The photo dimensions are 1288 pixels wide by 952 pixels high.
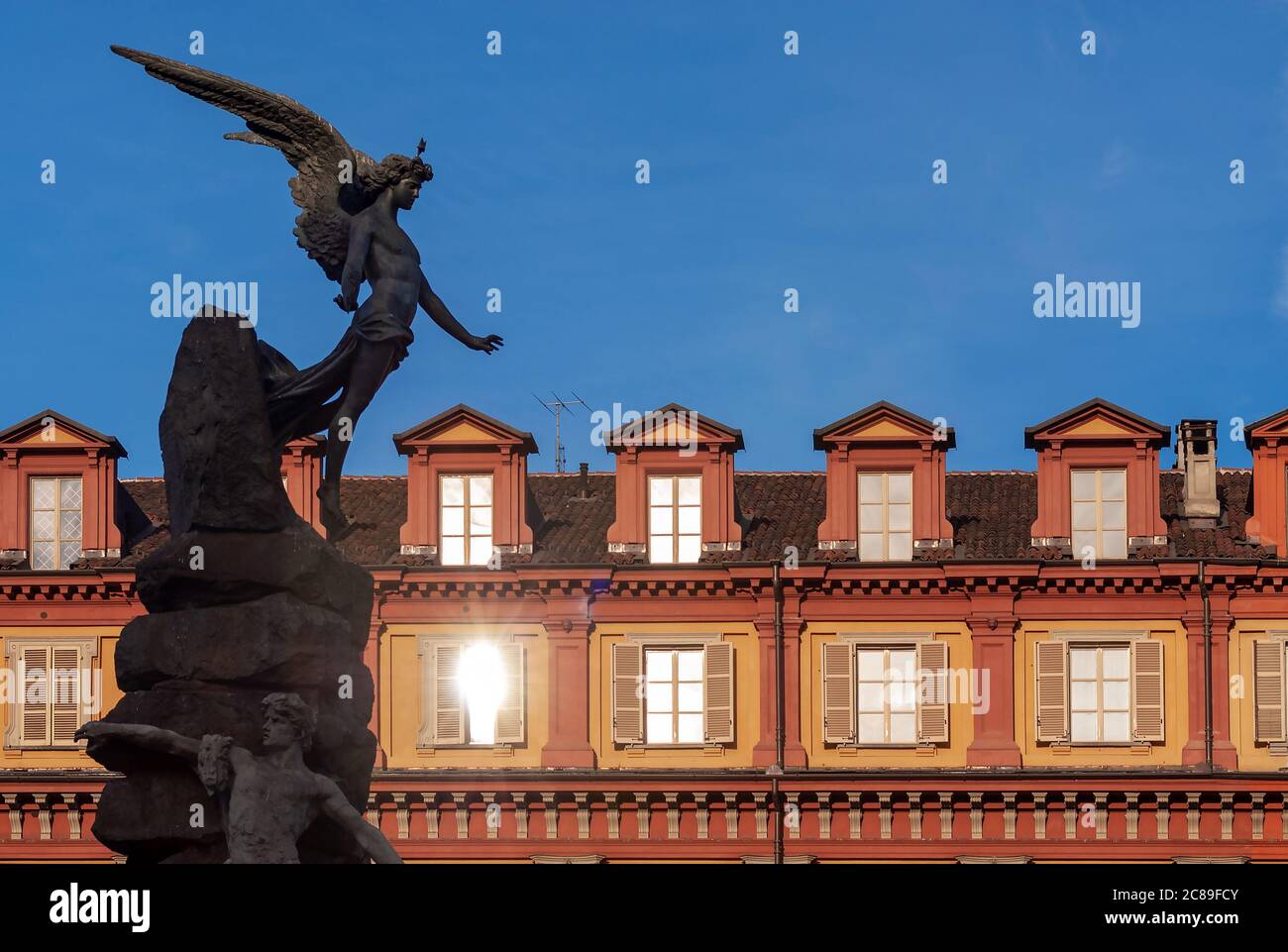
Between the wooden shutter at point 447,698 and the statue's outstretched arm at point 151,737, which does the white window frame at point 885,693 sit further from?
the statue's outstretched arm at point 151,737

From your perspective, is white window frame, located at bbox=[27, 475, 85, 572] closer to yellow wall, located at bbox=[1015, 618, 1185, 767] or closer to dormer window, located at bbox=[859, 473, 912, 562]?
dormer window, located at bbox=[859, 473, 912, 562]

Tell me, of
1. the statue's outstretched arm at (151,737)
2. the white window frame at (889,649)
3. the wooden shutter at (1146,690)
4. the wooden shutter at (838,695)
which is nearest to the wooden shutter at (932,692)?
the white window frame at (889,649)

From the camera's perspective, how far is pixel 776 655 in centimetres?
4922

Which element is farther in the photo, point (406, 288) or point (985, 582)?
point (985, 582)

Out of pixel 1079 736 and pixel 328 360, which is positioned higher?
pixel 328 360

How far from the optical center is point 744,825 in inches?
1916

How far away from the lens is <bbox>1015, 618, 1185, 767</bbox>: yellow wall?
48.6 m

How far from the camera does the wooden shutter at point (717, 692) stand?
49031mm

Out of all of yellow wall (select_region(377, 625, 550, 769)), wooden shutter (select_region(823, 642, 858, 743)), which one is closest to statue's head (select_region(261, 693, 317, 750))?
yellow wall (select_region(377, 625, 550, 769))

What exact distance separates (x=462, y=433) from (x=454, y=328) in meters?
31.6

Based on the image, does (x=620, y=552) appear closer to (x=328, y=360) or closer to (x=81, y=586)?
A: (x=81, y=586)

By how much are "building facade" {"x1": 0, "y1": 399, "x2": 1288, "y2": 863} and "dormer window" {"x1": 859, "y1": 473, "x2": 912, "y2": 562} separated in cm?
4
